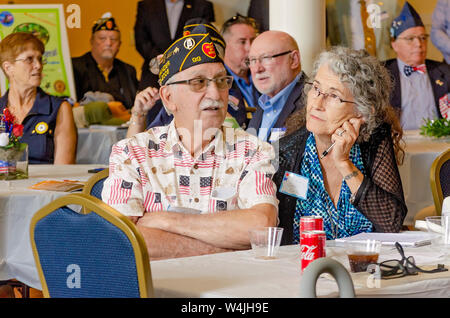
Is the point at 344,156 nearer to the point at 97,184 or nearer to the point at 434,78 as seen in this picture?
the point at 97,184

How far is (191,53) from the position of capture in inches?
110

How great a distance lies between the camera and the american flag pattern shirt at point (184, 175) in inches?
106

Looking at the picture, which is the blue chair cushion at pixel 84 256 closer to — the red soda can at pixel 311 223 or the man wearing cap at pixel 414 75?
the red soda can at pixel 311 223

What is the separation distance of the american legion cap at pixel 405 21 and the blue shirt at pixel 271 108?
14.7 feet

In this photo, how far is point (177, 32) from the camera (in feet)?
29.7

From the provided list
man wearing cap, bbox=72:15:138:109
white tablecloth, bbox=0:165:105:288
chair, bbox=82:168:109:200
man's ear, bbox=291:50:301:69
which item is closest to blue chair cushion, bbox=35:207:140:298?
chair, bbox=82:168:109:200

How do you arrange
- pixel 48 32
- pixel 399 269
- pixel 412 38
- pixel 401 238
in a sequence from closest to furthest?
pixel 399 269
pixel 401 238
pixel 48 32
pixel 412 38

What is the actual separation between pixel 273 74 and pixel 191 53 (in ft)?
7.26

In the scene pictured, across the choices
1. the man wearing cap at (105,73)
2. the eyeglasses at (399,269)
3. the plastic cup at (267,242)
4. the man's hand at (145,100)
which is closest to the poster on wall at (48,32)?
the man wearing cap at (105,73)

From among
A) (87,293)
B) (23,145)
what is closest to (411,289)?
(87,293)

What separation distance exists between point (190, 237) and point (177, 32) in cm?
667

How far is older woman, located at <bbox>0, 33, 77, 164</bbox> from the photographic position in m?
5.27

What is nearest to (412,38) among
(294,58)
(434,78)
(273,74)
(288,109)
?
(434,78)

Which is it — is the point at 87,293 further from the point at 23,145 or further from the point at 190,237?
the point at 23,145
